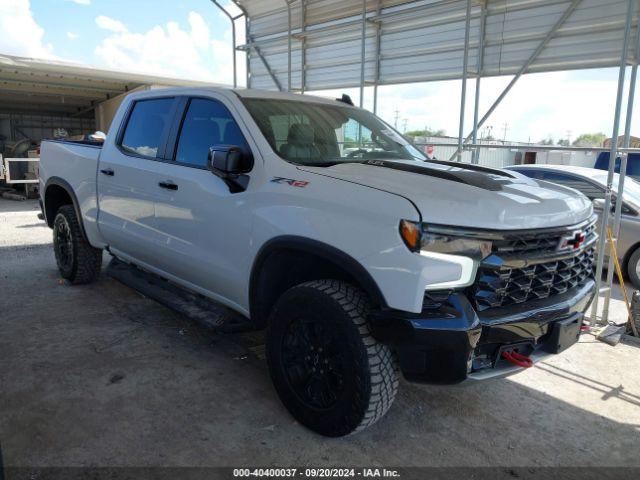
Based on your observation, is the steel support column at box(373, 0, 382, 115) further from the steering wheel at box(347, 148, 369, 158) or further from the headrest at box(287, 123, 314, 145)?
the headrest at box(287, 123, 314, 145)

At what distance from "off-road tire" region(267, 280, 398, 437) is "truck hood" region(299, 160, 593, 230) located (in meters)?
0.59

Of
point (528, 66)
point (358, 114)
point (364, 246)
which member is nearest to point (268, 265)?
point (364, 246)

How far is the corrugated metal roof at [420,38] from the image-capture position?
571 centimetres

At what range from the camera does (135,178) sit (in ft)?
13.8

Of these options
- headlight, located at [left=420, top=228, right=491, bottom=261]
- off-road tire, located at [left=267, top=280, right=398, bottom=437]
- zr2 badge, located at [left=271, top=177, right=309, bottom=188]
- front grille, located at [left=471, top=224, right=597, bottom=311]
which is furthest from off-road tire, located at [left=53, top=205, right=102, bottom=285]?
front grille, located at [left=471, top=224, right=597, bottom=311]

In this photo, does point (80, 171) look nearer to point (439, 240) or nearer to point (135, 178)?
point (135, 178)

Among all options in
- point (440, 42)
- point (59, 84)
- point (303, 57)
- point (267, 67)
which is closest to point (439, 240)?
point (440, 42)

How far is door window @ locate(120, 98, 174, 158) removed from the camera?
163 inches

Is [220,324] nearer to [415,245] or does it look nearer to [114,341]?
[114,341]

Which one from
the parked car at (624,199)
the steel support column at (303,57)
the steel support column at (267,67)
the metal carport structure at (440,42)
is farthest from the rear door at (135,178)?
the steel support column at (267,67)

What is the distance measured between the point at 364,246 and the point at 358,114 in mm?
2082

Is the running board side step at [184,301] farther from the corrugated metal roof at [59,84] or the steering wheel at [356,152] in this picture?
the corrugated metal roof at [59,84]

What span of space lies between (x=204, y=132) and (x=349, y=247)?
1.69 m

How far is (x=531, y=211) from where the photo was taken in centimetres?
263
